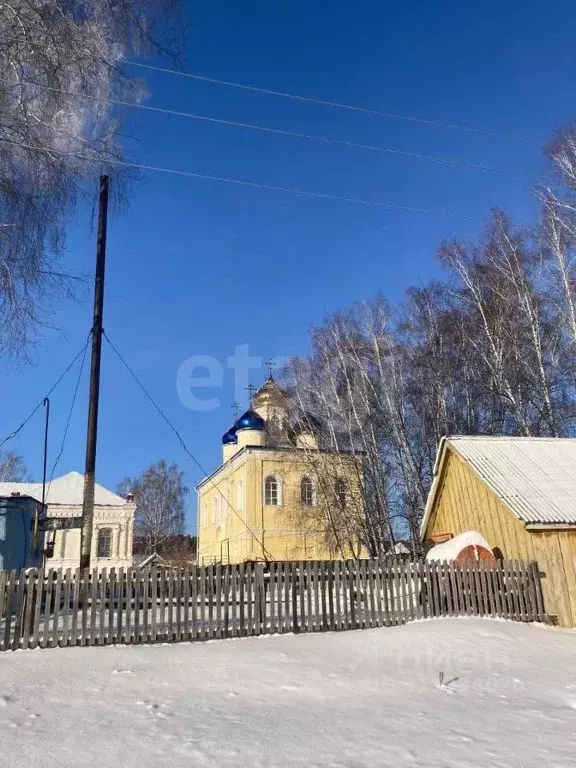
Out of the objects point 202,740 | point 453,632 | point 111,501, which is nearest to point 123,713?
point 202,740

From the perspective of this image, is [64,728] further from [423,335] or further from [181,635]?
[423,335]

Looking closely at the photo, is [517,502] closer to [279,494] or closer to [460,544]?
[460,544]

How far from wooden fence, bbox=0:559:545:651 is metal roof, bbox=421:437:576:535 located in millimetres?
1834

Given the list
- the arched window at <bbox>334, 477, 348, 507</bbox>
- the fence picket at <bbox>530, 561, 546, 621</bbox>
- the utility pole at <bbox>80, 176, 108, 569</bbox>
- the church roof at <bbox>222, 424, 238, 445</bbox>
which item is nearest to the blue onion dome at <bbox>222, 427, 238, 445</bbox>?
the church roof at <bbox>222, 424, 238, 445</bbox>

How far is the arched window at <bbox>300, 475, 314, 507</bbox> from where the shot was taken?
33.0 meters

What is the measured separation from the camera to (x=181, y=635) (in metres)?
9.30

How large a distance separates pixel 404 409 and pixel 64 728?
19.7 metres

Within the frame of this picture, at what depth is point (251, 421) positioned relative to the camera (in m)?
38.8

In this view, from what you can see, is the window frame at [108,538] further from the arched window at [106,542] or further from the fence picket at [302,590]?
the fence picket at [302,590]

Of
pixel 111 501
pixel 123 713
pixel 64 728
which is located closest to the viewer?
pixel 64 728

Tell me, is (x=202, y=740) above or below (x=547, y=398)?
below

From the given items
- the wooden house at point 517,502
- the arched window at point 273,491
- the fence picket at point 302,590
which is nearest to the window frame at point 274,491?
the arched window at point 273,491

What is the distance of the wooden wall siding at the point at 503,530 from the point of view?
11.7 metres

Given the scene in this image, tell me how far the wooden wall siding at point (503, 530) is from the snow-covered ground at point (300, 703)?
2367 mm
